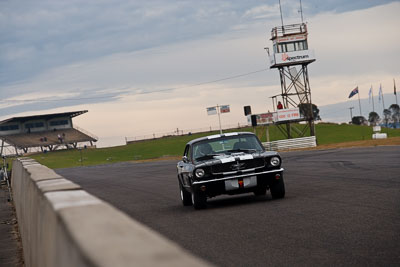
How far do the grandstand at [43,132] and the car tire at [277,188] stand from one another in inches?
4126

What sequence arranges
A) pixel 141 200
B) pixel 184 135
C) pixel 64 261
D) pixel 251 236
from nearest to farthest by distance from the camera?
1. pixel 64 261
2. pixel 251 236
3. pixel 141 200
4. pixel 184 135

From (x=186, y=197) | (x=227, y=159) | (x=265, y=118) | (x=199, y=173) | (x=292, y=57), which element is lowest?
(x=186, y=197)

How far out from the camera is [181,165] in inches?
576

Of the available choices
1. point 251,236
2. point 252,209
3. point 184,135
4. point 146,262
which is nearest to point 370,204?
point 252,209

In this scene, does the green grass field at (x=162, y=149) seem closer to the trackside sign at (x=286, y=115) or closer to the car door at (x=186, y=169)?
the trackside sign at (x=286, y=115)

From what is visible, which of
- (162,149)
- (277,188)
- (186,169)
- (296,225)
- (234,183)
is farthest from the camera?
(162,149)

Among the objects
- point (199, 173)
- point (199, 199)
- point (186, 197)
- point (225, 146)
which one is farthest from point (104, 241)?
point (186, 197)

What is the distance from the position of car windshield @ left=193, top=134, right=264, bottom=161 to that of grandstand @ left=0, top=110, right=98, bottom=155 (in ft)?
341

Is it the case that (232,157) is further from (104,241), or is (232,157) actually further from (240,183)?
(104,241)

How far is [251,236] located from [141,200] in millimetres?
8569

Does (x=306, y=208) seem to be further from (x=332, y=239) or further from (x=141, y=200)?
(x=141, y=200)

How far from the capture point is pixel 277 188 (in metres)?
13.5

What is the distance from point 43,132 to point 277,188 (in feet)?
381

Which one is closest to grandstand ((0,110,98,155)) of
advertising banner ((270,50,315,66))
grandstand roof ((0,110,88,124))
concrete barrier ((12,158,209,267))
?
grandstand roof ((0,110,88,124))
